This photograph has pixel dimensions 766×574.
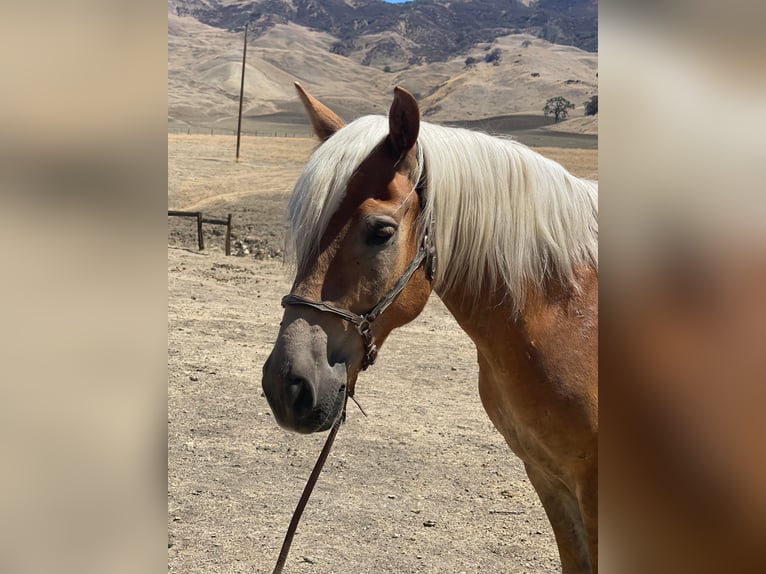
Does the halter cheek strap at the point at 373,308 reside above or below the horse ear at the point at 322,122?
below

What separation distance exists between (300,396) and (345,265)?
39 centimetres

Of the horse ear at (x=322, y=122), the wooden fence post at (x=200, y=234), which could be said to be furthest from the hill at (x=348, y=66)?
the horse ear at (x=322, y=122)

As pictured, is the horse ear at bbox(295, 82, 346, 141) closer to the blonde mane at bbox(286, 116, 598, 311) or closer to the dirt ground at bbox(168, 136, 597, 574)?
the blonde mane at bbox(286, 116, 598, 311)

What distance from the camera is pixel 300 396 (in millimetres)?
1861

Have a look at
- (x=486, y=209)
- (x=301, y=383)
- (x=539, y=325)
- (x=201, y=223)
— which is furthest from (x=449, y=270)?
(x=201, y=223)

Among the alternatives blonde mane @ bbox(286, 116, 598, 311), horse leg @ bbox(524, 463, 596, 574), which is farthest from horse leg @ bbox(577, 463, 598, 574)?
blonde mane @ bbox(286, 116, 598, 311)

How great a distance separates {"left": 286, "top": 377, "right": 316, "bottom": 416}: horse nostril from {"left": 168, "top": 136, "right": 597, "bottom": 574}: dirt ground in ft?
3.63

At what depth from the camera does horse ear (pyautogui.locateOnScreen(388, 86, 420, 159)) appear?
194 centimetres

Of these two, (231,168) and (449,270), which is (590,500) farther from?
(231,168)

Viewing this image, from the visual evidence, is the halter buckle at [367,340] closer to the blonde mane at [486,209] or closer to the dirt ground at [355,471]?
the blonde mane at [486,209]

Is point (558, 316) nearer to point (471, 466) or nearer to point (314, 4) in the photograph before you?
point (471, 466)

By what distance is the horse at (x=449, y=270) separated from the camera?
6.23ft

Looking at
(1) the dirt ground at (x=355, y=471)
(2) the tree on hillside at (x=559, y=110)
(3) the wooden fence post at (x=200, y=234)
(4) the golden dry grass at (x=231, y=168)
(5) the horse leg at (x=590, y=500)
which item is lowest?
(1) the dirt ground at (x=355, y=471)
